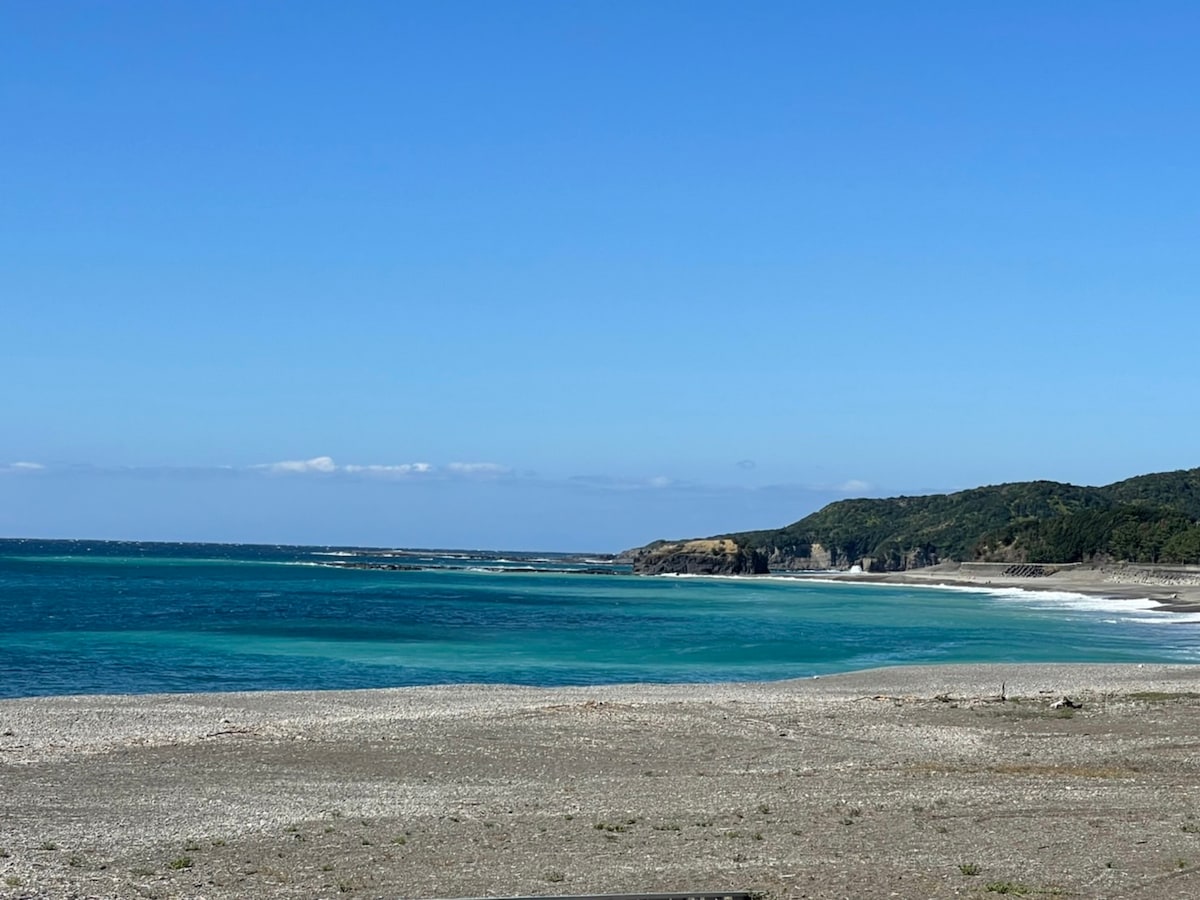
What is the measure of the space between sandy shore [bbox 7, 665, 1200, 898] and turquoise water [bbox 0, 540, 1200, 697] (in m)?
11.3

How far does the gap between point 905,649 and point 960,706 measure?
88.7ft

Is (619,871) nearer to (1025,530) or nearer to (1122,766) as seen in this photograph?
(1122,766)

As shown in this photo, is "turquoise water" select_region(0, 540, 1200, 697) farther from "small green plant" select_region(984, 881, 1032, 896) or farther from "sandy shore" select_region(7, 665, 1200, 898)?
"small green plant" select_region(984, 881, 1032, 896)

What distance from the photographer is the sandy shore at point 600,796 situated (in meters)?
13.2

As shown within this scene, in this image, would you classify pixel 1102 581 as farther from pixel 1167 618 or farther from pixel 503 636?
pixel 503 636

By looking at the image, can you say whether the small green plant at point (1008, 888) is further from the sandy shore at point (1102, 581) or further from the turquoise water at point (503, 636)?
the sandy shore at point (1102, 581)

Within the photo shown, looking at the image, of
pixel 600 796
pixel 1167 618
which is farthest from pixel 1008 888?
pixel 1167 618

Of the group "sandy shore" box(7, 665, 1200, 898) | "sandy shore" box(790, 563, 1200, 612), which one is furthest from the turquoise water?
"sandy shore" box(7, 665, 1200, 898)

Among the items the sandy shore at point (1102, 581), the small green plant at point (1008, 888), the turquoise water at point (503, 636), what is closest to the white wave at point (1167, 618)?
the turquoise water at point (503, 636)

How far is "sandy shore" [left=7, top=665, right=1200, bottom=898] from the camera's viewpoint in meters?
13.2

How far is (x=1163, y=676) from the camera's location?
38.2 meters

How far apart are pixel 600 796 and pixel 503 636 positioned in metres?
45.3

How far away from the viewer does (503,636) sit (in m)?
63.2

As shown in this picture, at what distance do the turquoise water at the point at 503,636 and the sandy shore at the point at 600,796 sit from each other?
11346 millimetres
